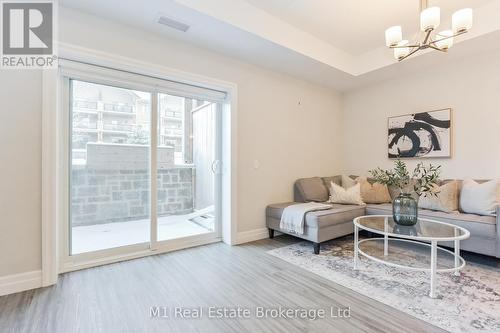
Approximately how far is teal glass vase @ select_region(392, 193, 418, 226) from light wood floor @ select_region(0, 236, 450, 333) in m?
0.94

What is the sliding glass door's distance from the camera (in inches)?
104

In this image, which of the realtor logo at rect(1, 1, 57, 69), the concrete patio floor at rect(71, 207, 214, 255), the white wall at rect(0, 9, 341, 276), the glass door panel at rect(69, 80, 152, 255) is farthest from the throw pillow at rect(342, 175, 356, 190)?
the realtor logo at rect(1, 1, 57, 69)

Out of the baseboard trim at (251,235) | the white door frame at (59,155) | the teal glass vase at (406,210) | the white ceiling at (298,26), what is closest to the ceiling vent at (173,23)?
the white ceiling at (298,26)

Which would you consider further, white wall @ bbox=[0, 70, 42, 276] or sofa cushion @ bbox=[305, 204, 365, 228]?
sofa cushion @ bbox=[305, 204, 365, 228]

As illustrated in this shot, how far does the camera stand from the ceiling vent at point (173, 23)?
8.25 ft

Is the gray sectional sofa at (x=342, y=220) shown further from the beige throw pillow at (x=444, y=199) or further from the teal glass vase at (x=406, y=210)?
the teal glass vase at (x=406, y=210)

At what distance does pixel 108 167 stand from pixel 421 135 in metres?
4.39

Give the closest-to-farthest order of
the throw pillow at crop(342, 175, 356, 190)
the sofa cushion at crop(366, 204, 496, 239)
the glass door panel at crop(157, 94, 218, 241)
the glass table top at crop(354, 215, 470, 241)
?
1. the glass table top at crop(354, 215, 470, 241)
2. the sofa cushion at crop(366, 204, 496, 239)
3. the glass door panel at crop(157, 94, 218, 241)
4. the throw pillow at crop(342, 175, 356, 190)

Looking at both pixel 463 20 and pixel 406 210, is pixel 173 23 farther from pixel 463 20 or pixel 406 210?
pixel 406 210

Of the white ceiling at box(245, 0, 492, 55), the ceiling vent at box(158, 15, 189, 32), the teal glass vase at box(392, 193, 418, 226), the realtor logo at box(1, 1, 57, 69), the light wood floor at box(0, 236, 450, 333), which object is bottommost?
the light wood floor at box(0, 236, 450, 333)

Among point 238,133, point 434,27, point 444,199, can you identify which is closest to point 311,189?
point 238,133

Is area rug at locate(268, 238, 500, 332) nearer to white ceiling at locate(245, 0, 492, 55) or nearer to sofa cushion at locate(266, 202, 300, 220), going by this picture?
sofa cushion at locate(266, 202, 300, 220)

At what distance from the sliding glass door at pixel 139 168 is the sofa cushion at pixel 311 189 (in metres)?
1.31

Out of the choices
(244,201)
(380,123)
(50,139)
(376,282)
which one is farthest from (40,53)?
(380,123)
